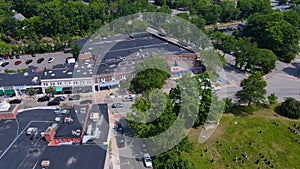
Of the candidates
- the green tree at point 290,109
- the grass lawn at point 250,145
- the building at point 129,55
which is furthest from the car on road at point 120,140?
the green tree at point 290,109

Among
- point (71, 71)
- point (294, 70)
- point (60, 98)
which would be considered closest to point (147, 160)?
point (60, 98)

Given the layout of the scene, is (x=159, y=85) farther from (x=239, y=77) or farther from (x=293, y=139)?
(x=293, y=139)

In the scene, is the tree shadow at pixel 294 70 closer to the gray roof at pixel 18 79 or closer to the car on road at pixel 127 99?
the car on road at pixel 127 99

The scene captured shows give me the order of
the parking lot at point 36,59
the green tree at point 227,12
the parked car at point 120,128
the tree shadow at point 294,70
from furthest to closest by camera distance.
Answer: the green tree at point 227,12 → the parking lot at point 36,59 → the tree shadow at point 294,70 → the parked car at point 120,128

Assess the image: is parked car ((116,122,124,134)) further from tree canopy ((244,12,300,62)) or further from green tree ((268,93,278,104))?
tree canopy ((244,12,300,62))

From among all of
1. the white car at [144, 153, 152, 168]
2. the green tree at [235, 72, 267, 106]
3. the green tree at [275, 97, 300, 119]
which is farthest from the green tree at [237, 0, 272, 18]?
the white car at [144, 153, 152, 168]

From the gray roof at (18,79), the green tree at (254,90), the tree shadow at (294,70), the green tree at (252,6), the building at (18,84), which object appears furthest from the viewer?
the green tree at (252,6)

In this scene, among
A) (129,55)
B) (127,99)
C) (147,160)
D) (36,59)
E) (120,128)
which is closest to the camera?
(147,160)

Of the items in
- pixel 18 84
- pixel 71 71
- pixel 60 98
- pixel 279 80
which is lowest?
pixel 279 80

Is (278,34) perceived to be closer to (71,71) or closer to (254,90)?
(254,90)
